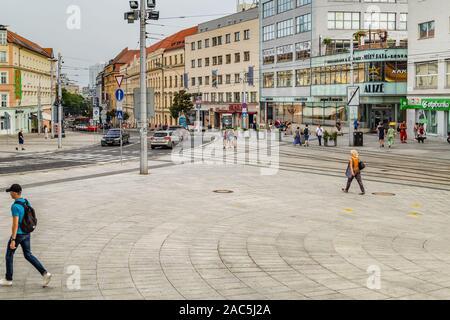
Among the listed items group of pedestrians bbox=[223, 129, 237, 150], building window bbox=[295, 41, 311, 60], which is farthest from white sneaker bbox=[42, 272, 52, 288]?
building window bbox=[295, 41, 311, 60]

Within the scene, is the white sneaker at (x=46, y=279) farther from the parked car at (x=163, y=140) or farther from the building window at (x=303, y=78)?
the building window at (x=303, y=78)

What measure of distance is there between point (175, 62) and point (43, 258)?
95.6 m

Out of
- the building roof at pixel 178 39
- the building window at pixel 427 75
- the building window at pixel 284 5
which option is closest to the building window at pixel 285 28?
the building window at pixel 284 5

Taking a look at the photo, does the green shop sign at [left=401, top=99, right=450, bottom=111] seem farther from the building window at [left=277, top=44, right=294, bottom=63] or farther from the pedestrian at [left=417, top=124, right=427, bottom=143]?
the building window at [left=277, top=44, right=294, bottom=63]

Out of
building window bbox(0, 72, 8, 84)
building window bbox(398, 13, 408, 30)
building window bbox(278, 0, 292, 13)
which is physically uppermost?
building window bbox(278, 0, 292, 13)

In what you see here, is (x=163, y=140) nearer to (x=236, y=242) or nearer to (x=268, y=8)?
(x=236, y=242)

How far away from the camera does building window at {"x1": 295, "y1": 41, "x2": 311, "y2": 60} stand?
67312 mm

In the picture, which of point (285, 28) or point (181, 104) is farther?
point (181, 104)

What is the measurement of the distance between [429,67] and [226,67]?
150 feet

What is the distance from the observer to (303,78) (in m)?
68.3

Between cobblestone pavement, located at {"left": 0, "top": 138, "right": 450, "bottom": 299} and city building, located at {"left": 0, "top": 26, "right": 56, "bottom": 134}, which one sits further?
city building, located at {"left": 0, "top": 26, "right": 56, "bottom": 134}

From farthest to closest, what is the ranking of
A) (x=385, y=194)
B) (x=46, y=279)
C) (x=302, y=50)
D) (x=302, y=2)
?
(x=302, y=50) < (x=302, y=2) < (x=385, y=194) < (x=46, y=279)

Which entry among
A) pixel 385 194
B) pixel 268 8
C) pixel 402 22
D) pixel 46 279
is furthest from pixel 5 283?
pixel 268 8

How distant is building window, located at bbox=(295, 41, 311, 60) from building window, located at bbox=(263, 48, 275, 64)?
651 cm
